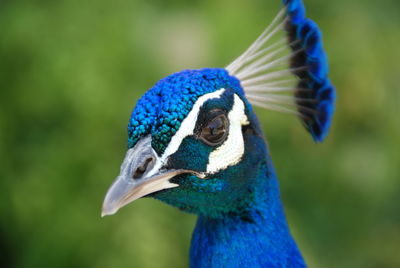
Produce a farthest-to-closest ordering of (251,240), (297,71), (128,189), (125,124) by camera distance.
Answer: (125,124) → (297,71) → (251,240) → (128,189)

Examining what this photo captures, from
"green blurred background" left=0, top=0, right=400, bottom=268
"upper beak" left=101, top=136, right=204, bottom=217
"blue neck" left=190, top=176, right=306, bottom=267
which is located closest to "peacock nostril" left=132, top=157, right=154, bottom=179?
"upper beak" left=101, top=136, right=204, bottom=217

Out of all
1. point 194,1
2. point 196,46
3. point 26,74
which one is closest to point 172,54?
point 196,46

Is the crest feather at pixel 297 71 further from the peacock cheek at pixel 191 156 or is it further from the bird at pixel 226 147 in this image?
the peacock cheek at pixel 191 156

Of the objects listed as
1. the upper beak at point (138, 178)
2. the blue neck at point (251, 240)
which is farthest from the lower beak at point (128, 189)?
the blue neck at point (251, 240)

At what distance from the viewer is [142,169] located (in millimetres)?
1009

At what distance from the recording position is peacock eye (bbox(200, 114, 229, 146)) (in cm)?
107

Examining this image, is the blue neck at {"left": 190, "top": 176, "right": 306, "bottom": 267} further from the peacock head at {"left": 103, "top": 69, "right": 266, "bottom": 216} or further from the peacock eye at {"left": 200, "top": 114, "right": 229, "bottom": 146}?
the peacock eye at {"left": 200, "top": 114, "right": 229, "bottom": 146}

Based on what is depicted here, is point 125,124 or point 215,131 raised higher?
point 125,124

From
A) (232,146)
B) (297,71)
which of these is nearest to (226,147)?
(232,146)

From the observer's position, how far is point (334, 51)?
2361 millimetres

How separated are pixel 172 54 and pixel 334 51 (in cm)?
63

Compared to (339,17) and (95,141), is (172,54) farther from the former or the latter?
(339,17)

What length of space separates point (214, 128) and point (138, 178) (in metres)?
0.17

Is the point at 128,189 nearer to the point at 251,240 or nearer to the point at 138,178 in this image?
the point at 138,178
